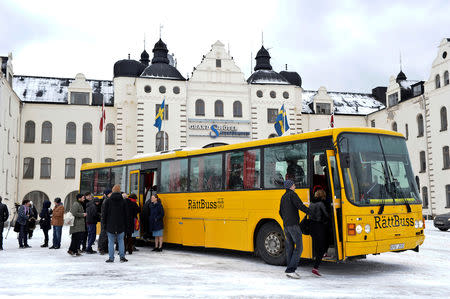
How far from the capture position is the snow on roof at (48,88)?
43812 millimetres

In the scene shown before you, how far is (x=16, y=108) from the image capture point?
132 feet

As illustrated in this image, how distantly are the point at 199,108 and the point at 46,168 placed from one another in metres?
13.5

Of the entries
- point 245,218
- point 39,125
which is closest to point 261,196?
point 245,218

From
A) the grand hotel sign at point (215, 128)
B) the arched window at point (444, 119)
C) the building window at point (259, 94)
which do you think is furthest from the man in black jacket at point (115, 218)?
the building window at point (259, 94)

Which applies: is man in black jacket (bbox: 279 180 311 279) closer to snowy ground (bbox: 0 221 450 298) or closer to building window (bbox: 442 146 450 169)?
snowy ground (bbox: 0 221 450 298)

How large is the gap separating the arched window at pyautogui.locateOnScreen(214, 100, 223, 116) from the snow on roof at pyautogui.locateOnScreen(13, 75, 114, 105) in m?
8.98

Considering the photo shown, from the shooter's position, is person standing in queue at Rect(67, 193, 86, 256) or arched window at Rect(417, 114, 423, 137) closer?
person standing in queue at Rect(67, 193, 86, 256)

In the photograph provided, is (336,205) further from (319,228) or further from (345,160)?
(345,160)

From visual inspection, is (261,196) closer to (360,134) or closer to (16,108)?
(360,134)

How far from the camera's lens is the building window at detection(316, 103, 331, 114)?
160ft

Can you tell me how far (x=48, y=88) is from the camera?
45031 mm

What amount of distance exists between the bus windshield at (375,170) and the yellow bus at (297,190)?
0.07ft

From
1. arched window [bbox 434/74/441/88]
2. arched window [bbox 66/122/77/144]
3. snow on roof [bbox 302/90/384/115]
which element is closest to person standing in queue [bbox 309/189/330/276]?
arched window [bbox 434/74/441/88]

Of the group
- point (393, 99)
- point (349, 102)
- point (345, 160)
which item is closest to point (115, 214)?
point (345, 160)
